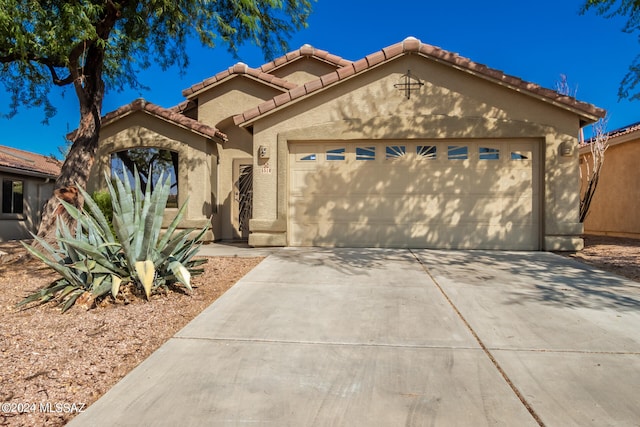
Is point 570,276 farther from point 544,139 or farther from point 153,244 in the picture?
point 153,244

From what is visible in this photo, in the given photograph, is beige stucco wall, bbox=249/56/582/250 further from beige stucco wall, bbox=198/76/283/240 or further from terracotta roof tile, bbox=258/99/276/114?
beige stucco wall, bbox=198/76/283/240

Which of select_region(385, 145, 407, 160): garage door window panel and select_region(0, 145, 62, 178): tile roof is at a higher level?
select_region(0, 145, 62, 178): tile roof

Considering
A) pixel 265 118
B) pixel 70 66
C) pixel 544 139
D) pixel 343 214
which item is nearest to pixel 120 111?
pixel 70 66

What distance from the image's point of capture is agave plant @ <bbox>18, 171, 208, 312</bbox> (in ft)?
14.1

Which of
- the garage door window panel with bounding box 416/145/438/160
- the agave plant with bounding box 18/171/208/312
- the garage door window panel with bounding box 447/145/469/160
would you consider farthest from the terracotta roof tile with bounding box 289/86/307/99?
the agave plant with bounding box 18/171/208/312

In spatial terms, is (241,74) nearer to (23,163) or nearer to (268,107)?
(268,107)

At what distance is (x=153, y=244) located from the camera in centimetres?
458

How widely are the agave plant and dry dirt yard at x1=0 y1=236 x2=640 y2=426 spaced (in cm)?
23

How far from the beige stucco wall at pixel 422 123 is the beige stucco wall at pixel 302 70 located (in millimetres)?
4591

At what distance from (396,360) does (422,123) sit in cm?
679

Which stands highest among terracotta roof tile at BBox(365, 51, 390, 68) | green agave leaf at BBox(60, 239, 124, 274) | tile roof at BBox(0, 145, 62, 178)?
terracotta roof tile at BBox(365, 51, 390, 68)

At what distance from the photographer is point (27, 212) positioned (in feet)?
50.1

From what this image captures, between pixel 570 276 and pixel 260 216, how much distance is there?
6222mm

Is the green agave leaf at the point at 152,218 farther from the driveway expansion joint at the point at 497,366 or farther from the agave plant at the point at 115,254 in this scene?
the driveway expansion joint at the point at 497,366
